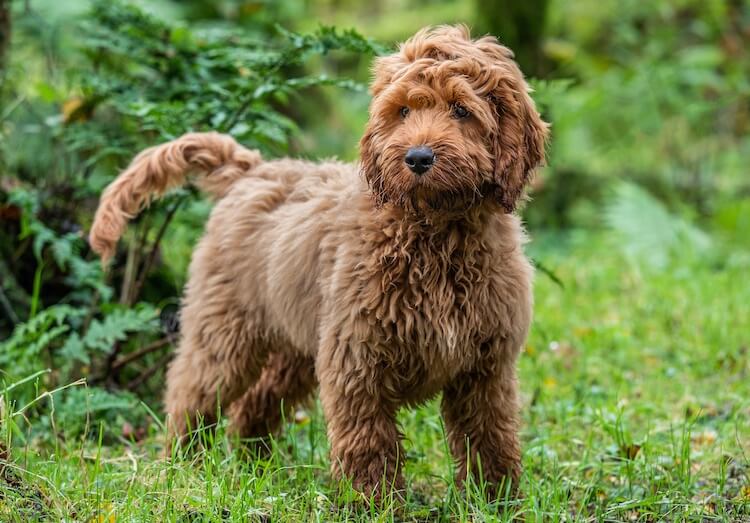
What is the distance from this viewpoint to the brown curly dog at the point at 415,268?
137 inches

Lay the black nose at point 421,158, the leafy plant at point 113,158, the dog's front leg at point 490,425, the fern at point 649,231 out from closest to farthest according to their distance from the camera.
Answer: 1. the black nose at point 421,158
2. the dog's front leg at point 490,425
3. the leafy plant at point 113,158
4. the fern at point 649,231

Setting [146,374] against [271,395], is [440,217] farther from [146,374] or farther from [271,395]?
[146,374]

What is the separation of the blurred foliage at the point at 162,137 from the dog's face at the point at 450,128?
104 centimetres

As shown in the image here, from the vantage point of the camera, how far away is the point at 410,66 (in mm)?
3543

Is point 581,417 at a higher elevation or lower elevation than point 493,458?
lower

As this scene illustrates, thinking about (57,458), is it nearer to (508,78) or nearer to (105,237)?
(105,237)

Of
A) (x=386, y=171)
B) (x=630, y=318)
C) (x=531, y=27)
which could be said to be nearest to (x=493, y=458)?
(x=386, y=171)

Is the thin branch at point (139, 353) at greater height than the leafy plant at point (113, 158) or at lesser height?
lesser

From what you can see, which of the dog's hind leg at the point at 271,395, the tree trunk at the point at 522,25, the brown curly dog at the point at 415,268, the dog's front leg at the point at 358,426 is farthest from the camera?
the tree trunk at the point at 522,25

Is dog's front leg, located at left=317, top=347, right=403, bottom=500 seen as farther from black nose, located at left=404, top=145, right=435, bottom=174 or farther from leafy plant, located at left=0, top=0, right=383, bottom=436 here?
leafy plant, located at left=0, top=0, right=383, bottom=436

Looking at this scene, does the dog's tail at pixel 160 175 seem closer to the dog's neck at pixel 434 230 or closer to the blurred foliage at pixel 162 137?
the blurred foliage at pixel 162 137

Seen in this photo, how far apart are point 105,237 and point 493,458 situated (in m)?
1.99

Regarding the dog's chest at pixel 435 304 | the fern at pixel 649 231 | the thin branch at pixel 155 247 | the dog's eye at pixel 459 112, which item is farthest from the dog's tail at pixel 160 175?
the fern at pixel 649 231

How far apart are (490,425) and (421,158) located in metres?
1.22
